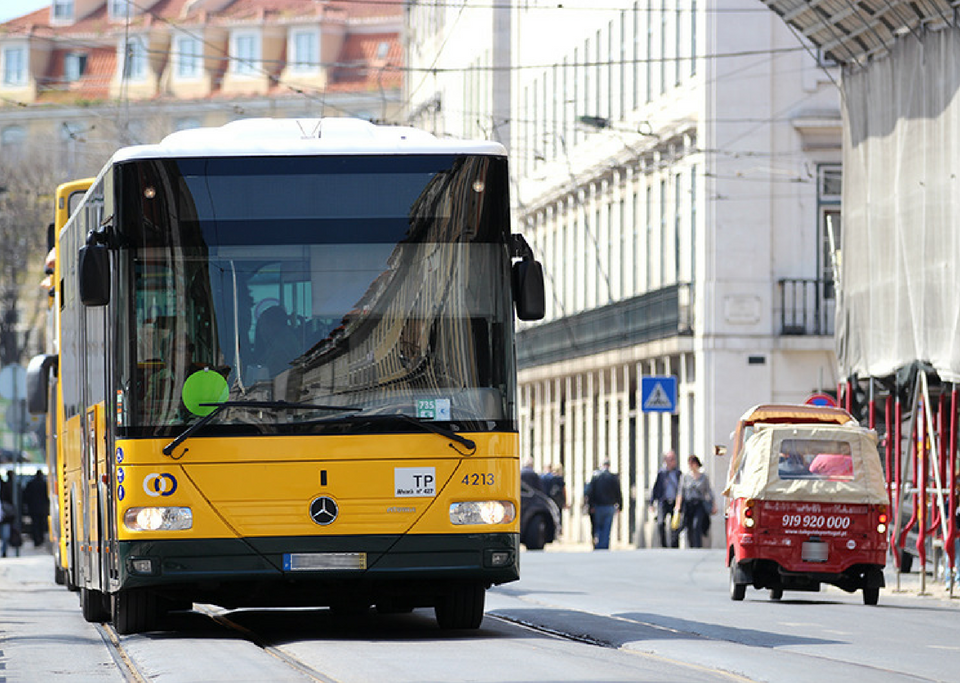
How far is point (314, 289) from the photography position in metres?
15.7

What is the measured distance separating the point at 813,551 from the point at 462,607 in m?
8.21

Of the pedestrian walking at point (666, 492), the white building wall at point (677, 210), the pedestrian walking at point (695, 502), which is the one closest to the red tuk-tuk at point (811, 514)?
the pedestrian walking at point (695, 502)

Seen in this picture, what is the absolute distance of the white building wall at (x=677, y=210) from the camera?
1786 inches

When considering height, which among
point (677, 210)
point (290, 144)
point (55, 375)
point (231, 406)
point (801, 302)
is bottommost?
point (231, 406)

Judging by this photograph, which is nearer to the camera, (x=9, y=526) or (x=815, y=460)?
(x=815, y=460)

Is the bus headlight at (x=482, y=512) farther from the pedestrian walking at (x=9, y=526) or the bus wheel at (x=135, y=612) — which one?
the pedestrian walking at (x=9, y=526)

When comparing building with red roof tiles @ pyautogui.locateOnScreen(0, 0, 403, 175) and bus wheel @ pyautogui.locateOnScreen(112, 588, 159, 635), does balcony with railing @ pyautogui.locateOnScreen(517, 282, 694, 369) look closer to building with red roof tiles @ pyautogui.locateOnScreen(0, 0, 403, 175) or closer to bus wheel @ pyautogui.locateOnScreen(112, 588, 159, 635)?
bus wheel @ pyautogui.locateOnScreen(112, 588, 159, 635)

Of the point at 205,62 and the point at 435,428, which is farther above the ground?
the point at 205,62

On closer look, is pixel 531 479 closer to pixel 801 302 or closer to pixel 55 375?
pixel 801 302

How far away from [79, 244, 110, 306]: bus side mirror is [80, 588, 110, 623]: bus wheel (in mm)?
5113

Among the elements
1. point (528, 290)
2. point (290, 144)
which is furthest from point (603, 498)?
point (528, 290)

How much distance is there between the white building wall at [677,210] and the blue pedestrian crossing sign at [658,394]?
5.21 m

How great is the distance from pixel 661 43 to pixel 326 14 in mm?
70466

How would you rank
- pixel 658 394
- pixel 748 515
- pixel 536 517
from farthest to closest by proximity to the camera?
1. pixel 536 517
2. pixel 658 394
3. pixel 748 515
